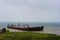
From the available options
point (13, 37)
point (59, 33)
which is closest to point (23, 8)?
point (13, 37)

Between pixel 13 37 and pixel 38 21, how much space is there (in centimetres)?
78

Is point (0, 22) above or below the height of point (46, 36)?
above

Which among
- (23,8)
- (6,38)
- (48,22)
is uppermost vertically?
(23,8)

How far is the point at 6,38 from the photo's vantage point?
4102 mm

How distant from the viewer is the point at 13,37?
4.15 meters

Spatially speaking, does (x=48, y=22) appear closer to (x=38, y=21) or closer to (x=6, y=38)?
(x=38, y=21)

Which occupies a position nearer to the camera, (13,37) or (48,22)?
(13,37)

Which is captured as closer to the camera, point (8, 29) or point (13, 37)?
point (13, 37)

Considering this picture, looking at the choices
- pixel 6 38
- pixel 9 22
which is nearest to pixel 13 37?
pixel 6 38

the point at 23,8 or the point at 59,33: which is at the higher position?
the point at 23,8

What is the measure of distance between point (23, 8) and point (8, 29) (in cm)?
74

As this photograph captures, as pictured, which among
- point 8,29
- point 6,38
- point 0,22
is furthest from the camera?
point 8,29

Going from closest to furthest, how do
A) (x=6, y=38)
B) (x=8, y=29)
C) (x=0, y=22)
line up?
1. (x=6, y=38)
2. (x=0, y=22)
3. (x=8, y=29)

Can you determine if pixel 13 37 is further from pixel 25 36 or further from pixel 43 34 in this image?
pixel 43 34
